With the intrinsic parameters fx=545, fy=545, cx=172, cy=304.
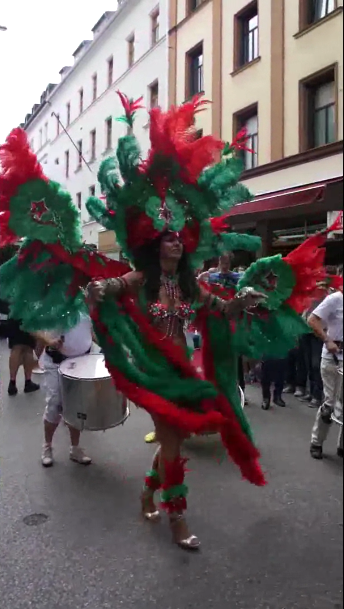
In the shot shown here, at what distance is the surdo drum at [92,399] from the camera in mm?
2312

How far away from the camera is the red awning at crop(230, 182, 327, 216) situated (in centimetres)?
74

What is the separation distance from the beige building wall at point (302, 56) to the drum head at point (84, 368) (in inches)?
62.0

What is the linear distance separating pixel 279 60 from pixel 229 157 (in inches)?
10.6

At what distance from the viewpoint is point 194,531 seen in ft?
5.97

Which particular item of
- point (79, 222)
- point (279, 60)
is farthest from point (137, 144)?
point (279, 60)

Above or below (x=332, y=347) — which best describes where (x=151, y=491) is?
below

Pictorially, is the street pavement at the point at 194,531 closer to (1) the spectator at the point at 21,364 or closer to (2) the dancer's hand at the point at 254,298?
(2) the dancer's hand at the point at 254,298

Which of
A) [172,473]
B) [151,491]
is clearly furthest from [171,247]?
[151,491]

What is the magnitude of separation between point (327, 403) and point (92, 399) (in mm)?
1605

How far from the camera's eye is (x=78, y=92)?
1.42 m

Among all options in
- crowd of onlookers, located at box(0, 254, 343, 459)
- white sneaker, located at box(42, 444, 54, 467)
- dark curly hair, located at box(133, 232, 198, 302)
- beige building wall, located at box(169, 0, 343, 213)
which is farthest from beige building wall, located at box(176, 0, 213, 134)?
white sneaker, located at box(42, 444, 54, 467)

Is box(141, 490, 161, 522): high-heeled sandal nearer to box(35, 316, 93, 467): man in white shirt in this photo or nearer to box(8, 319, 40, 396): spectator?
box(35, 316, 93, 467): man in white shirt

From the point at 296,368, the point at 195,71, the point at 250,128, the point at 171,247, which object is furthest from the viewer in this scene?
the point at 171,247

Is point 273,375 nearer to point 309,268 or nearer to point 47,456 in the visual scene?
point 309,268
